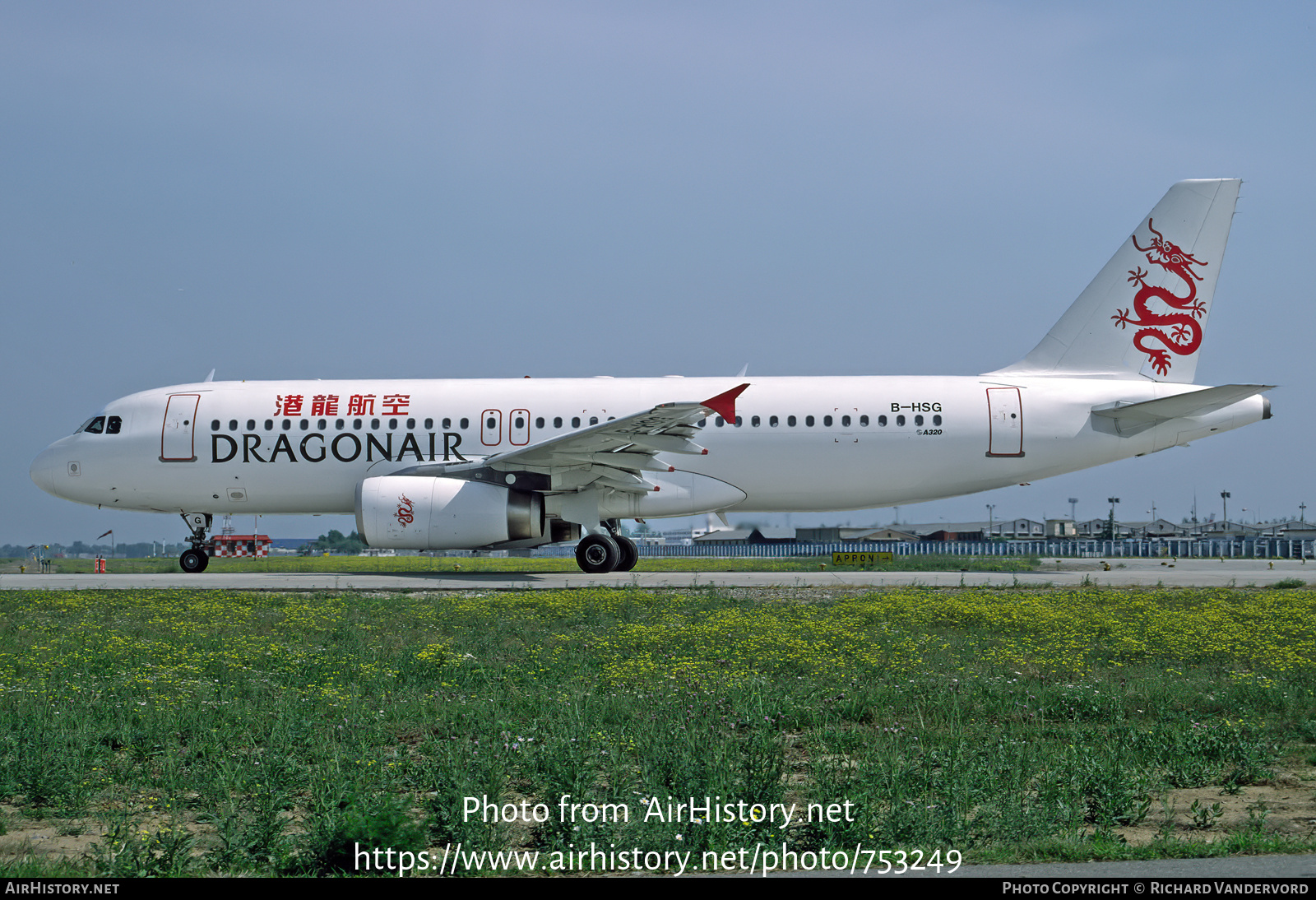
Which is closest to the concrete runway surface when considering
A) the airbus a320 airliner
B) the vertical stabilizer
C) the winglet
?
the airbus a320 airliner

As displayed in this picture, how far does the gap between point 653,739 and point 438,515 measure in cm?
1390

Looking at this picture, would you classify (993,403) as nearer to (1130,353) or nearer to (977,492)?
(977,492)

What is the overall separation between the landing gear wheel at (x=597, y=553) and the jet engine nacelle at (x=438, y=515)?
1721 millimetres

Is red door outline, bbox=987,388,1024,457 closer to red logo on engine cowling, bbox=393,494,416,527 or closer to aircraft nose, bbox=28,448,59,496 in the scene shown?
red logo on engine cowling, bbox=393,494,416,527

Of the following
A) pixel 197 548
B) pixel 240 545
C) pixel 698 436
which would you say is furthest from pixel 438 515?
pixel 240 545

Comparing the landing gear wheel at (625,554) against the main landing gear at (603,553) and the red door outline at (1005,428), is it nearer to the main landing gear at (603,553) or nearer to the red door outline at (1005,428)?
the main landing gear at (603,553)

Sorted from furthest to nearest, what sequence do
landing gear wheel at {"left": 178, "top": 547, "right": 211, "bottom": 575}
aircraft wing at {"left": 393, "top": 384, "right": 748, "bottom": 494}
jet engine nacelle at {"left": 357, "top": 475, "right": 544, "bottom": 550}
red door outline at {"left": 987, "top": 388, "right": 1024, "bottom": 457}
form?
landing gear wheel at {"left": 178, "top": 547, "right": 211, "bottom": 575}, red door outline at {"left": 987, "top": 388, "right": 1024, "bottom": 457}, jet engine nacelle at {"left": 357, "top": 475, "right": 544, "bottom": 550}, aircraft wing at {"left": 393, "top": 384, "right": 748, "bottom": 494}

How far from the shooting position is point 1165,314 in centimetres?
2198

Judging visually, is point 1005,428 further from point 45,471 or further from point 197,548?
point 45,471

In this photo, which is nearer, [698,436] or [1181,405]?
[1181,405]

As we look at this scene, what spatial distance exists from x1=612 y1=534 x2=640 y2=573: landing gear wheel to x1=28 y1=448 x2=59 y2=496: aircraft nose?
12559 mm

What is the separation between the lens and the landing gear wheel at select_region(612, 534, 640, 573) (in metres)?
21.3

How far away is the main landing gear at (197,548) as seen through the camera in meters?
23.4

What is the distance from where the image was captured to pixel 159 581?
20.0m
